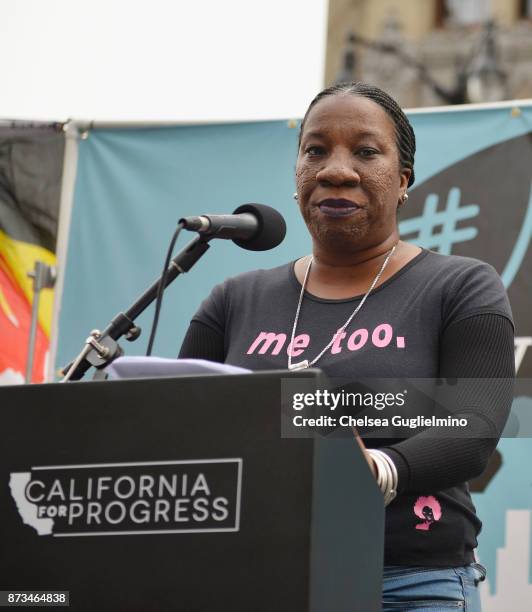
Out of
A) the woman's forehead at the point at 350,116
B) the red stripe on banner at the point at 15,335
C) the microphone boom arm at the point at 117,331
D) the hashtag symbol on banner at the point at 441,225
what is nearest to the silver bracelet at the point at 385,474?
the microphone boom arm at the point at 117,331

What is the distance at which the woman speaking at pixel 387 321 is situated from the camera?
2184 mm

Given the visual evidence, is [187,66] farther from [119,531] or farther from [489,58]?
[489,58]

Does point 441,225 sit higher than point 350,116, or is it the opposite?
point 441,225

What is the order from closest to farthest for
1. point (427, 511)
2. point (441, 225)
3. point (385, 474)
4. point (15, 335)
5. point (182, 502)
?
point (182, 502), point (385, 474), point (427, 511), point (441, 225), point (15, 335)

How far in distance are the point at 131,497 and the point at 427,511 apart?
696 mm

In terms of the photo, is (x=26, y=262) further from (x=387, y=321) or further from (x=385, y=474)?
(x=385, y=474)

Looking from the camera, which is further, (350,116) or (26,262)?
(26,262)

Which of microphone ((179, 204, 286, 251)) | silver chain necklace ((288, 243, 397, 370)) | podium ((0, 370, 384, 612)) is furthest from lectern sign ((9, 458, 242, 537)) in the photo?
microphone ((179, 204, 286, 251))

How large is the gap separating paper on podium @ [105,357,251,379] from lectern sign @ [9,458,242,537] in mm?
141

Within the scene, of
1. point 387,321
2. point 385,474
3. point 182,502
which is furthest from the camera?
point 387,321

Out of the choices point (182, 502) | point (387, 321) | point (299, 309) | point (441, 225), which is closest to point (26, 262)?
point (441, 225)

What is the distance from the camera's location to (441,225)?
388cm

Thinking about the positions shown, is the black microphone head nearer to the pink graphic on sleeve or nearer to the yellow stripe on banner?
the pink graphic on sleeve

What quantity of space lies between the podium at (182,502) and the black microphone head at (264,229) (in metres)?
0.73
